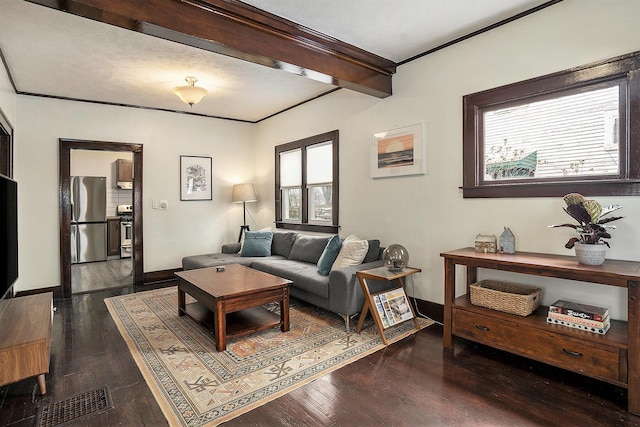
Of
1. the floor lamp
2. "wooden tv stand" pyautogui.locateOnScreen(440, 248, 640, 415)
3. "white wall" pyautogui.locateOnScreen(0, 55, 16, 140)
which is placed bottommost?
"wooden tv stand" pyautogui.locateOnScreen(440, 248, 640, 415)

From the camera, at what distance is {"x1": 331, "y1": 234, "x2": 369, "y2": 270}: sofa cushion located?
3.47 metres

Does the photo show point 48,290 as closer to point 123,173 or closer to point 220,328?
point 220,328

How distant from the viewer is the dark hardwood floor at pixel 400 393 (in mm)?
1922

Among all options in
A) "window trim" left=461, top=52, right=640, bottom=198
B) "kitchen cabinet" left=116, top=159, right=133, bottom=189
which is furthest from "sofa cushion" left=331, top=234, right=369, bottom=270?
"kitchen cabinet" left=116, top=159, right=133, bottom=189

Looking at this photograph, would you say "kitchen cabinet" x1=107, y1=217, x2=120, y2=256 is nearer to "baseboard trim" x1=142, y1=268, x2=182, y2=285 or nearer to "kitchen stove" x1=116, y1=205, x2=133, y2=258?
"kitchen stove" x1=116, y1=205, x2=133, y2=258

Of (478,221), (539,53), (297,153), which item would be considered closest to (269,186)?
(297,153)

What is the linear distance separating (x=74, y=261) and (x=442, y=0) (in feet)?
25.3

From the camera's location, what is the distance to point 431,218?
340 cm

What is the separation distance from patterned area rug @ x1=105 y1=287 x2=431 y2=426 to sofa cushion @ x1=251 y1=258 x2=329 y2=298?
1.03 ft

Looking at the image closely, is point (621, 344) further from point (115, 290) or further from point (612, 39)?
point (115, 290)

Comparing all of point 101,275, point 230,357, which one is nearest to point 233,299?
point 230,357

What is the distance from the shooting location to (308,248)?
176 inches

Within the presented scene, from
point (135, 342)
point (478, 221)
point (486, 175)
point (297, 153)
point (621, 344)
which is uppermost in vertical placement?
point (297, 153)

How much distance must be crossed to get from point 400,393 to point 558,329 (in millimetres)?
1097
